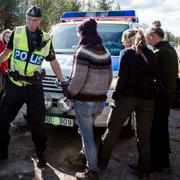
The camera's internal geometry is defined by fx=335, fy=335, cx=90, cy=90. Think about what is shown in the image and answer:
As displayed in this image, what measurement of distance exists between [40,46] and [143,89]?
1425 mm

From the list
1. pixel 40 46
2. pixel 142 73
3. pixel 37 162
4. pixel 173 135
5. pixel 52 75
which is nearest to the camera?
pixel 142 73

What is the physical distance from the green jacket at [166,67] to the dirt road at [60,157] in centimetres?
106

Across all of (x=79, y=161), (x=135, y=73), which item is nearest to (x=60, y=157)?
(x=79, y=161)

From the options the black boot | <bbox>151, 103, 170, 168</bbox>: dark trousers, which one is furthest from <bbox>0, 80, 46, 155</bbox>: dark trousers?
<bbox>151, 103, 170, 168</bbox>: dark trousers

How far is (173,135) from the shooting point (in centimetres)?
626

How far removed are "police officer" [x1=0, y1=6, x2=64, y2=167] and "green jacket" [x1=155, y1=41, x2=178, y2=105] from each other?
1.34m

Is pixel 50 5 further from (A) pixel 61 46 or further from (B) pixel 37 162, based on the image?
(B) pixel 37 162

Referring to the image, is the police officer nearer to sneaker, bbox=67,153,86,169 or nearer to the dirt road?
the dirt road

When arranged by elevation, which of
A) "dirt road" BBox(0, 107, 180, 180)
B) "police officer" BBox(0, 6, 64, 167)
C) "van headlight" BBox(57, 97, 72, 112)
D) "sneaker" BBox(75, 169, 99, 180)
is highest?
"police officer" BBox(0, 6, 64, 167)

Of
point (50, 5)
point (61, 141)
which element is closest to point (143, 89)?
point (61, 141)

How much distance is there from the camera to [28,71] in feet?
14.2

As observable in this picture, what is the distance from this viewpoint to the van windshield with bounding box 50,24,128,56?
6127mm

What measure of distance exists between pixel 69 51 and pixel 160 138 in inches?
92.9

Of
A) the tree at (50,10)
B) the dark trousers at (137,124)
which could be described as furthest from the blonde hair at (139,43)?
the tree at (50,10)
